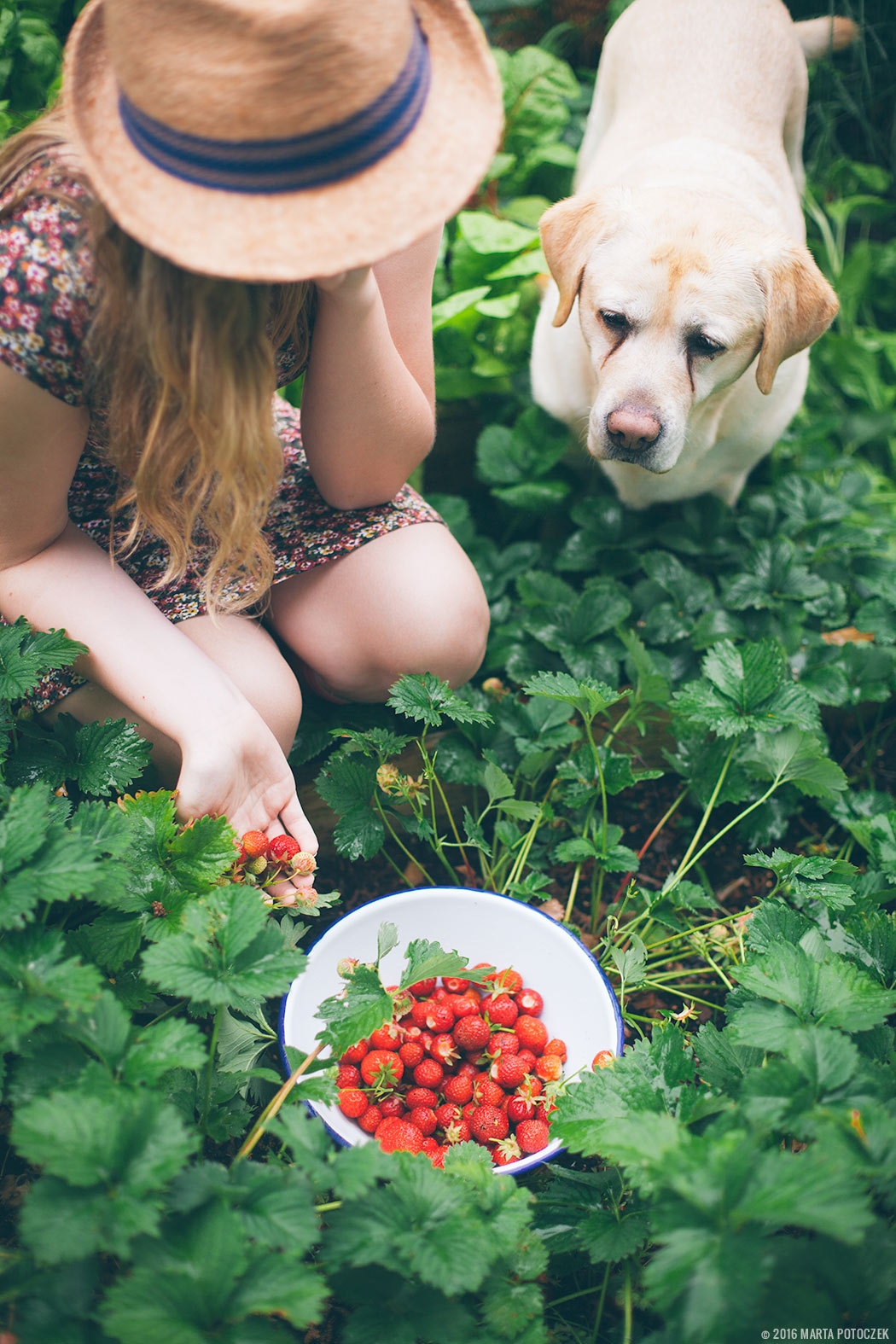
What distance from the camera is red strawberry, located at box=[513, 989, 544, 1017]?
1.20 metres

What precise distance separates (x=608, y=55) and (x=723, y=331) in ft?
3.91

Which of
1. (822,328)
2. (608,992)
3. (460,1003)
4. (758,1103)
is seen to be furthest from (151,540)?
(822,328)

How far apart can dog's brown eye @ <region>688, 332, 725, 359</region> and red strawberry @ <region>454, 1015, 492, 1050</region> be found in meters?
1.21

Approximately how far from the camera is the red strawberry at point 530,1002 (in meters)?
1.20

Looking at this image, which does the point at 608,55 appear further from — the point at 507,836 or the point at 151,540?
the point at 507,836

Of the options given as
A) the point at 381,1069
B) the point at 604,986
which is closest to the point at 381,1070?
the point at 381,1069

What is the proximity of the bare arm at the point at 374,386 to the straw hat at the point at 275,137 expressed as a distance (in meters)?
0.27

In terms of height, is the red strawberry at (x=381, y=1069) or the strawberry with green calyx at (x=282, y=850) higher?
the strawberry with green calyx at (x=282, y=850)

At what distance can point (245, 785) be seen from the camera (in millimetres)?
1125

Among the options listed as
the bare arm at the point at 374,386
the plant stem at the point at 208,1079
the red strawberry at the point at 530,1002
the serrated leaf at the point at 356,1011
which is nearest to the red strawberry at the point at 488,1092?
the red strawberry at the point at 530,1002

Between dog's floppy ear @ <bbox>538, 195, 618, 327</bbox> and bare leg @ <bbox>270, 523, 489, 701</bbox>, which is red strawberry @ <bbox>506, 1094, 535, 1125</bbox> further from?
dog's floppy ear @ <bbox>538, 195, 618, 327</bbox>

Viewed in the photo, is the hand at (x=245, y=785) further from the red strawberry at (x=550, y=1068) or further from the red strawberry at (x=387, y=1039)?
the red strawberry at (x=550, y=1068)

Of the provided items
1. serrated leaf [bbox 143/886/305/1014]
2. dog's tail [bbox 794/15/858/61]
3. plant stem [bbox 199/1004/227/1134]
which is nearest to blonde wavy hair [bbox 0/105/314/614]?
serrated leaf [bbox 143/886/305/1014]

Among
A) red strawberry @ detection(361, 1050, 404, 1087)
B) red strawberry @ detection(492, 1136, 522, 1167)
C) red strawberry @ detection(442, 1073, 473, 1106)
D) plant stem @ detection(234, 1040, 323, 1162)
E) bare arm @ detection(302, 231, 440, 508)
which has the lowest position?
red strawberry @ detection(442, 1073, 473, 1106)
